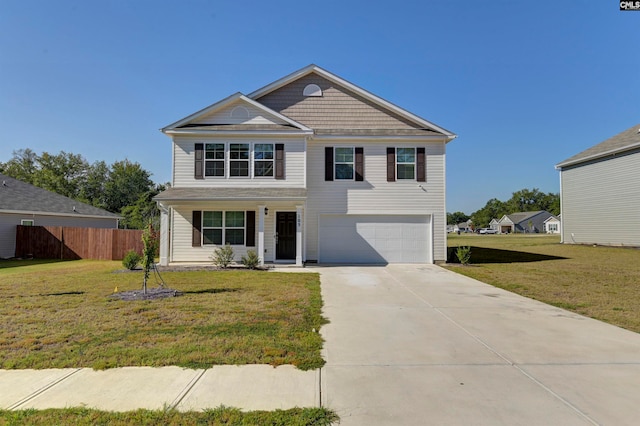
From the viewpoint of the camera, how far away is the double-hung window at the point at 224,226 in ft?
46.7

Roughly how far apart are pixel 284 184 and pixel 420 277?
256 inches

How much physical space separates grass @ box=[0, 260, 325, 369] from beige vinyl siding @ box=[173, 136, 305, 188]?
577cm

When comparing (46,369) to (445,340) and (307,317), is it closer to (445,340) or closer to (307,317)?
(307,317)

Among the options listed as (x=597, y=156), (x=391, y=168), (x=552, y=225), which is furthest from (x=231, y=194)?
(x=552, y=225)

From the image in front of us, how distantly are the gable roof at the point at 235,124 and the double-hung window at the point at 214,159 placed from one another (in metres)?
0.76

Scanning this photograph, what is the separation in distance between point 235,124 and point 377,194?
6733 mm

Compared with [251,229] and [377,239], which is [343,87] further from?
[251,229]

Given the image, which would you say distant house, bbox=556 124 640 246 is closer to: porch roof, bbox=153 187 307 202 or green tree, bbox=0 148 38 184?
porch roof, bbox=153 187 307 202

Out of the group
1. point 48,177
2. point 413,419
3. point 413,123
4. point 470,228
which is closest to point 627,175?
point 413,123

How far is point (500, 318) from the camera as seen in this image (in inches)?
244

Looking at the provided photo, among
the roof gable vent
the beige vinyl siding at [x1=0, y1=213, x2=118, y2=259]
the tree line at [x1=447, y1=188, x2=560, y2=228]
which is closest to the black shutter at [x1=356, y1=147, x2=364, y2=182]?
the roof gable vent

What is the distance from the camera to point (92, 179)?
4675cm

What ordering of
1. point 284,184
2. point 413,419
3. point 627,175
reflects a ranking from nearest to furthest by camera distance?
point 413,419
point 284,184
point 627,175

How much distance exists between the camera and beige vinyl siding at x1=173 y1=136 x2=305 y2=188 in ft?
46.4
